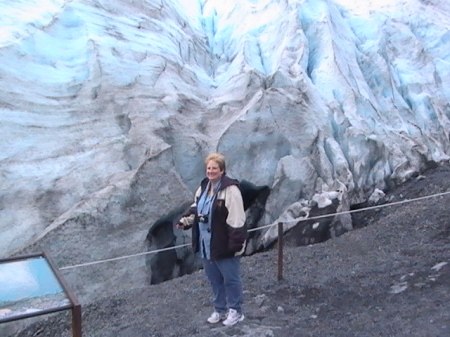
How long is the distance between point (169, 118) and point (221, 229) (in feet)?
16.6

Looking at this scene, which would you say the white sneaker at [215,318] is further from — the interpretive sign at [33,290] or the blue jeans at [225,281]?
the interpretive sign at [33,290]

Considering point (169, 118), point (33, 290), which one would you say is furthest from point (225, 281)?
point (169, 118)

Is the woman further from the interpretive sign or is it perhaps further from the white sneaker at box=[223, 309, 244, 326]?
the interpretive sign

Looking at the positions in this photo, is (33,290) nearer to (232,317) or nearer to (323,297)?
(232,317)

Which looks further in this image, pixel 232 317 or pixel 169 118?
pixel 169 118

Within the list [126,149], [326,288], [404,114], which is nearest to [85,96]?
[126,149]

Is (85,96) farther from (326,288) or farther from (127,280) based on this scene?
(326,288)

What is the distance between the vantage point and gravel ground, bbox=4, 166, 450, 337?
4734mm

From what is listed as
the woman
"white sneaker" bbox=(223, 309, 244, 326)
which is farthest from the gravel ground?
the woman

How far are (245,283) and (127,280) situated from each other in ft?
6.21

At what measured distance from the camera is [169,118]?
9.05 metres

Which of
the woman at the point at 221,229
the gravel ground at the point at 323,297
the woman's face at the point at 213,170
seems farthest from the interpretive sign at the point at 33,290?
the gravel ground at the point at 323,297

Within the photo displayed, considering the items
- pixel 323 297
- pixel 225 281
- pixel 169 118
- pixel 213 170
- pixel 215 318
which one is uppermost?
pixel 169 118

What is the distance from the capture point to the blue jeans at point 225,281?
4383 mm
